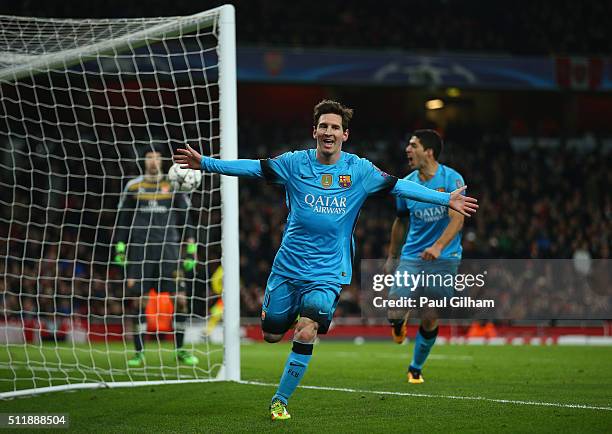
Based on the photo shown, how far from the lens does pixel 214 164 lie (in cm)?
642

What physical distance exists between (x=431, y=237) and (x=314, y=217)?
2.80m

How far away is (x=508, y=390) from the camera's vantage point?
8039 mm

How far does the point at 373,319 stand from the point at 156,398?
12920 millimetres

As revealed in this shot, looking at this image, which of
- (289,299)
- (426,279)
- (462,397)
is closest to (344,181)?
(289,299)

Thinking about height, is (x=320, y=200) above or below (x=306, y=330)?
above

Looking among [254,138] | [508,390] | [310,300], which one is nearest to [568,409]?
[508,390]

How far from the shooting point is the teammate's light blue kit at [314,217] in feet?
21.4

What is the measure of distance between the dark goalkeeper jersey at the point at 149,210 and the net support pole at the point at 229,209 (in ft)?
5.47

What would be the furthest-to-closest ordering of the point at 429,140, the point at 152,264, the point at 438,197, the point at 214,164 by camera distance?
the point at 152,264, the point at 429,140, the point at 438,197, the point at 214,164

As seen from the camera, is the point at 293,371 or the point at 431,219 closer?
the point at 293,371

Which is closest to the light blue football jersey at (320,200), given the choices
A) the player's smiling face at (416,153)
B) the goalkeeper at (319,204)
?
the goalkeeper at (319,204)

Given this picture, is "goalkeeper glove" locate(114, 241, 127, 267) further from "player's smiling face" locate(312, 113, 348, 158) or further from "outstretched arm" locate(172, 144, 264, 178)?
"player's smiling face" locate(312, 113, 348, 158)

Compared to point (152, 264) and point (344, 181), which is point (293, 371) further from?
point (152, 264)

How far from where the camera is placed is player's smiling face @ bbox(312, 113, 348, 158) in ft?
21.5
